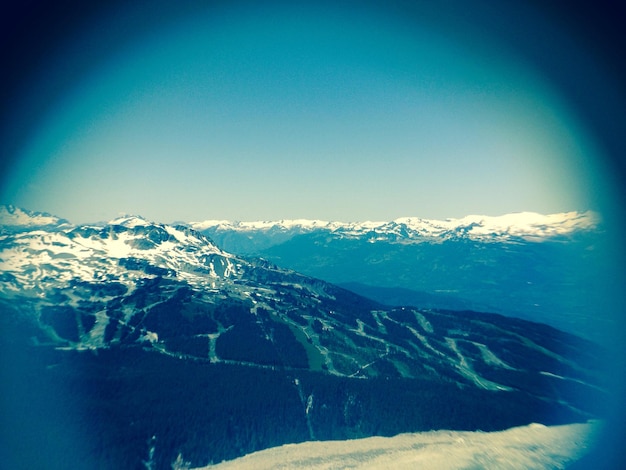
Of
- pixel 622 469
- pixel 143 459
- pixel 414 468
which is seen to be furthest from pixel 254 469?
pixel 622 469

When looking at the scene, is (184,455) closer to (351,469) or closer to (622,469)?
(351,469)

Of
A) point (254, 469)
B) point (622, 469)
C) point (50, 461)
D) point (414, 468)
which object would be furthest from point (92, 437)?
point (622, 469)

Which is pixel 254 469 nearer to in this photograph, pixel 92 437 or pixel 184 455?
pixel 184 455

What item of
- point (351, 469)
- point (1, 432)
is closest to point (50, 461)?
point (1, 432)

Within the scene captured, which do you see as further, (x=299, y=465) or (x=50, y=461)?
(x=299, y=465)

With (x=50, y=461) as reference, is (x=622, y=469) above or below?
below

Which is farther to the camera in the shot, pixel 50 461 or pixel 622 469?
pixel 622 469

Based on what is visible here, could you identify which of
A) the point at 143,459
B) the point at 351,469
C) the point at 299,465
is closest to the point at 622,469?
the point at 351,469

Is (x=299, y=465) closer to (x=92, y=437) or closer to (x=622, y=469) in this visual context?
(x=92, y=437)
